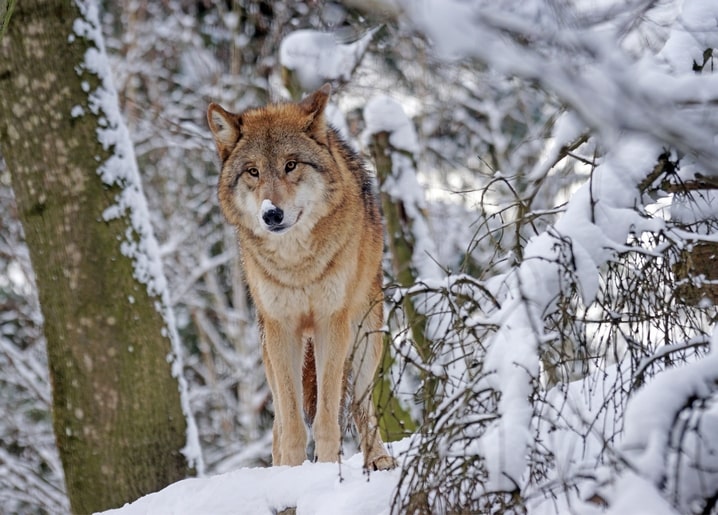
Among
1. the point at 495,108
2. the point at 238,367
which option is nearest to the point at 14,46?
the point at 238,367

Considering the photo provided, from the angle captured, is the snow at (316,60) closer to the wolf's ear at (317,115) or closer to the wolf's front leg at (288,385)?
the wolf's ear at (317,115)

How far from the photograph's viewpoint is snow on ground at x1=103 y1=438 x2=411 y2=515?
4.03 metres

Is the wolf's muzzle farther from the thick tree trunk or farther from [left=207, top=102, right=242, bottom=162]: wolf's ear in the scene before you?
the thick tree trunk

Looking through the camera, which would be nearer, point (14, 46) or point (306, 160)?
point (306, 160)

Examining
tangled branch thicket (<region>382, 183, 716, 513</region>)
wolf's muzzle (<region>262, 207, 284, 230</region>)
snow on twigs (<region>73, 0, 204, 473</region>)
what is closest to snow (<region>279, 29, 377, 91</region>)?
snow on twigs (<region>73, 0, 204, 473</region>)

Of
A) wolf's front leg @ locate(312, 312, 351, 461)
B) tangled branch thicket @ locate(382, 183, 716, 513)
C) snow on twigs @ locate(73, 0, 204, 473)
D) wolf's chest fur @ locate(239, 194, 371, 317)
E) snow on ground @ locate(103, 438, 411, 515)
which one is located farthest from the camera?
snow on twigs @ locate(73, 0, 204, 473)

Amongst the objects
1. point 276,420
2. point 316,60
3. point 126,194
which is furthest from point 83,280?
point 316,60

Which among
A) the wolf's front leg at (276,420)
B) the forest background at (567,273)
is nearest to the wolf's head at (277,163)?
the forest background at (567,273)

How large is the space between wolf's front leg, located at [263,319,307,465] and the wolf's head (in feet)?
2.06

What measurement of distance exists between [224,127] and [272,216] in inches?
31.1

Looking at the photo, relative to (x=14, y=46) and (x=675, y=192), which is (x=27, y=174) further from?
(x=675, y=192)

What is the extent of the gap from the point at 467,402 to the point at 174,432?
147 inches

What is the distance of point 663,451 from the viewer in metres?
2.45

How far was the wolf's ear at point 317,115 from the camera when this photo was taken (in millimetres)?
5590
